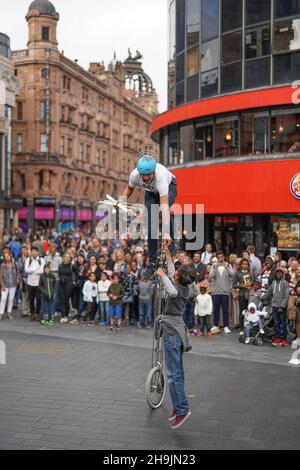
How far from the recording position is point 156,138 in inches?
1318

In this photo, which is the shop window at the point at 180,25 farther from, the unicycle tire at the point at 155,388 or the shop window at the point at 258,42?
the unicycle tire at the point at 155,388

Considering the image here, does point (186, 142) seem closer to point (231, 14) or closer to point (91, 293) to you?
point (231, 14)

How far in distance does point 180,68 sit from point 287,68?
624 centimetres

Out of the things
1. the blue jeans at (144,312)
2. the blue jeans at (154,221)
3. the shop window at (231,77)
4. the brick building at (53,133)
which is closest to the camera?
the blue jeans at (154,221)

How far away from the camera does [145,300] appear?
16.3m

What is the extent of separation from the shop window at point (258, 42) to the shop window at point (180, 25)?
14.0 feet

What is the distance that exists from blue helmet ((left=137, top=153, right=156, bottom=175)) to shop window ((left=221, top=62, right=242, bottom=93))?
57.3 feet

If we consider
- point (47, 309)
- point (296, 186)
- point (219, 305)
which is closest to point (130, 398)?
point (219, 305)

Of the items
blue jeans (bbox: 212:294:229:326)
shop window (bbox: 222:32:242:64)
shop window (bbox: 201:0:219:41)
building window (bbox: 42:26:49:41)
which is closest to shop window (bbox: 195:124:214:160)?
shop window (bbox: 222:32:242:64)

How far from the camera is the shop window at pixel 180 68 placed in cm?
2727

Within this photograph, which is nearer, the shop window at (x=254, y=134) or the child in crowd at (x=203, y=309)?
the child in crowd at (x=203, y=309)

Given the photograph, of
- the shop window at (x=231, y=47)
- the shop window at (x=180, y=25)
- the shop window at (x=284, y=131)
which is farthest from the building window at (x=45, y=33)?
the shop window at (x=284, y=131)

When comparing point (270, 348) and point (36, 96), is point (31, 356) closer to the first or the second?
point (270, 348)

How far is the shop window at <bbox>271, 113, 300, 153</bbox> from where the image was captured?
891 inches
